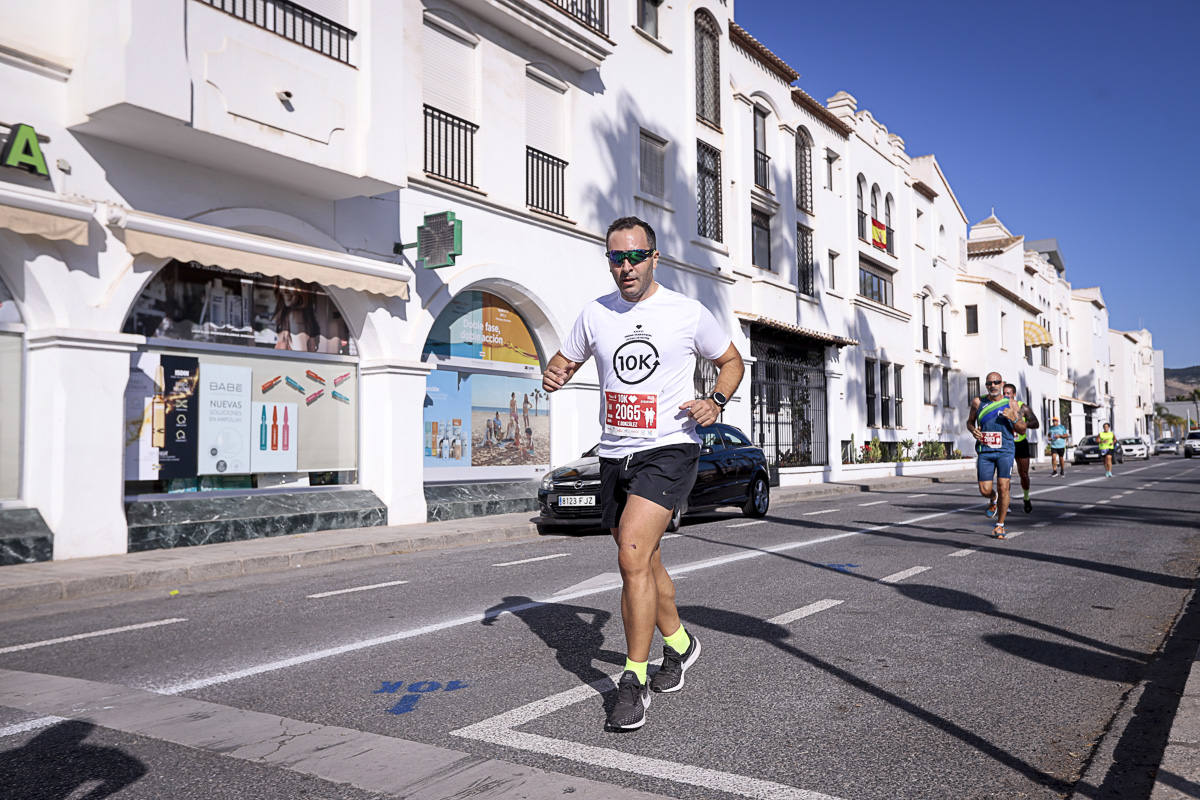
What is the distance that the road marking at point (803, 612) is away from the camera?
619 centimetres

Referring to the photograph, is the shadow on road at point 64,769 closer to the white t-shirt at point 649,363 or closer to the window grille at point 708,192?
the white t-shirt at point 649,363

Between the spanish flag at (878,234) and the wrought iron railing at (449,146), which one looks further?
the spanish flag at (878,234)

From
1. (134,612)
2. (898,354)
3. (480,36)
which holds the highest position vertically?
(480,36)

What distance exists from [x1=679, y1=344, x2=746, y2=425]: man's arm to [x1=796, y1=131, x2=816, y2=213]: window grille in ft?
85.6

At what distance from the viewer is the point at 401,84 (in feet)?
44.2

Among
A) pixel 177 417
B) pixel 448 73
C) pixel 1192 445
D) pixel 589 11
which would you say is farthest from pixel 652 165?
pixel 1192 445

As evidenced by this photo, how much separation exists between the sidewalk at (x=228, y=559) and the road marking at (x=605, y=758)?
5.82 meters

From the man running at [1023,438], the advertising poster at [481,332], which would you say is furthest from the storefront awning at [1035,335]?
the advertising poster at [481,332]

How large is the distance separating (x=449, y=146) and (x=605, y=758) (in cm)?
1375

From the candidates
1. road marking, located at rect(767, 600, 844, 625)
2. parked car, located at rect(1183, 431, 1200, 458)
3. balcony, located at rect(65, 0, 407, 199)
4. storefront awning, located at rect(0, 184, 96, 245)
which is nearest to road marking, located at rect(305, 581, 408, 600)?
road marking, located at rect(767, 600, 844, 625)

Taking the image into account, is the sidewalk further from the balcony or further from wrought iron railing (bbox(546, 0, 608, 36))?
wrought iron railing (bbox(546, 0, 608, 36))

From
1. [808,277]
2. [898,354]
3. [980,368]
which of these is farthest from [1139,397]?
[808,277]

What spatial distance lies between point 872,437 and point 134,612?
2897 centimetres

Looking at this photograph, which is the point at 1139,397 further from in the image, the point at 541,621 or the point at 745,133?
the point at 541,621
